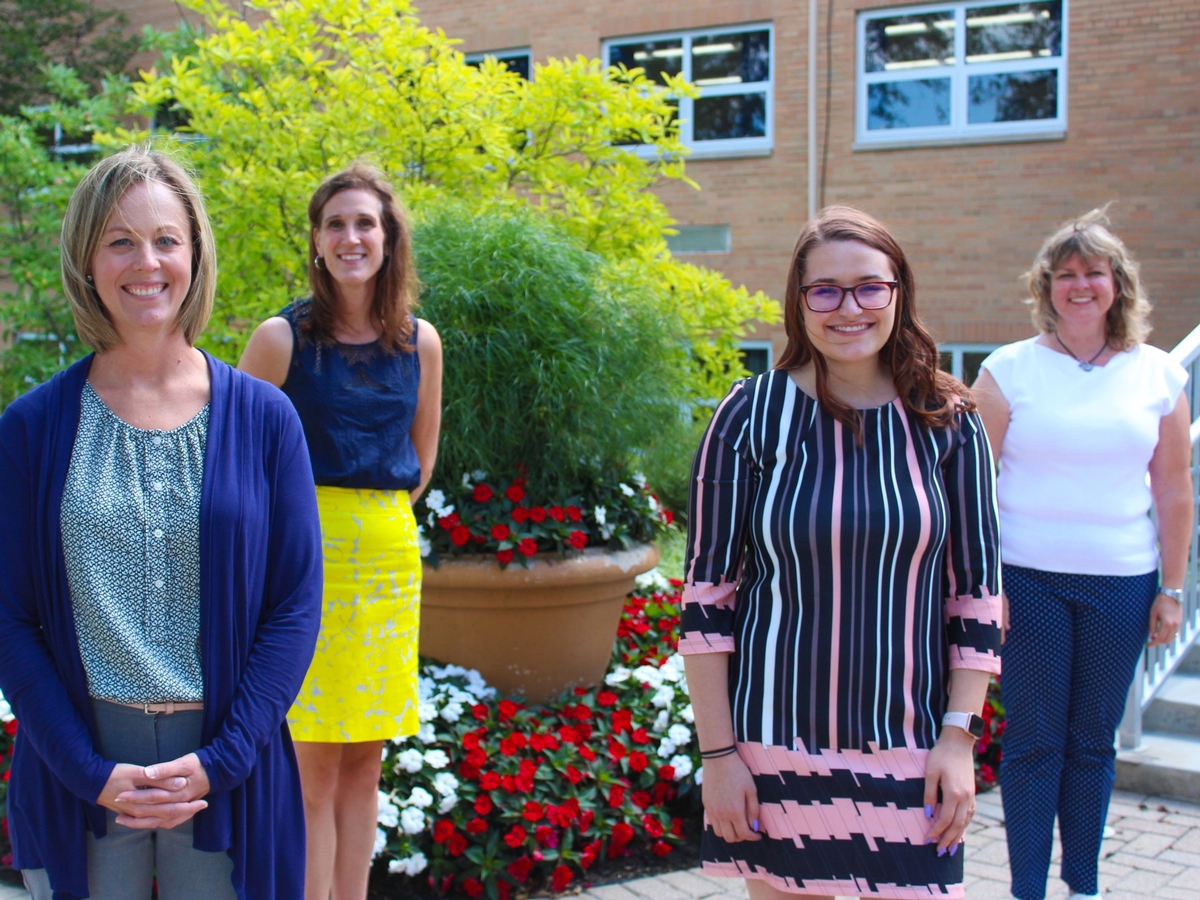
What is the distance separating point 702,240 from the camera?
1398 centimetres

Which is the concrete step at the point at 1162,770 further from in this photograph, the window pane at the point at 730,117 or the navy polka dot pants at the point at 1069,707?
the window pane at the point at 730,117

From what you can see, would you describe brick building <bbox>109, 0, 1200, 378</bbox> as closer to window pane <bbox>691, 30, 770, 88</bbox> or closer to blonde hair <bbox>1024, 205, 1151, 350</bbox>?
window pane <bbox>691, 30, 770, 88</bbox>

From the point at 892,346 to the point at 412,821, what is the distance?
2117 millimetres

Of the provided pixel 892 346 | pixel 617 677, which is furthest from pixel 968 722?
pixel 617 677

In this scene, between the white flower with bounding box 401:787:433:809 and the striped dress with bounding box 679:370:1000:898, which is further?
the white flower with bounding box 401:787:433:809

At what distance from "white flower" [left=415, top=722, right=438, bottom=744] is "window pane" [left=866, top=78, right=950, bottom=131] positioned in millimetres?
11313

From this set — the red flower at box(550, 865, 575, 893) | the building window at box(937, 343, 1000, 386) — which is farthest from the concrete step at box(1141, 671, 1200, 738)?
the building window at box(937, 343, 1000, 386)

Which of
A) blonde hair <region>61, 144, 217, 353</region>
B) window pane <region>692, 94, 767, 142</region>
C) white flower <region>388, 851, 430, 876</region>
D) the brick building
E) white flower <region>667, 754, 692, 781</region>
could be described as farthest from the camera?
window pane <region>692, 94, 767, 142</region>

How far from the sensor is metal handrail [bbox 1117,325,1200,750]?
4.40 metres

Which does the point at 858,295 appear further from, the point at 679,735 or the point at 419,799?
the point at 679,735

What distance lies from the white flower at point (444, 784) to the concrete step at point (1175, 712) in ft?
9.83

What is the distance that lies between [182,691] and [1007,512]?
233cm

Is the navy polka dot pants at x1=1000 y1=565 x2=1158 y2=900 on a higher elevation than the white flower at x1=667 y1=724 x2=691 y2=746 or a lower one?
higher

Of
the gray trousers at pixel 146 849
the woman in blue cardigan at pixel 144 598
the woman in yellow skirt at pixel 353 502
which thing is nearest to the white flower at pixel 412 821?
the woman in yellow skirt at pixel 353 502
